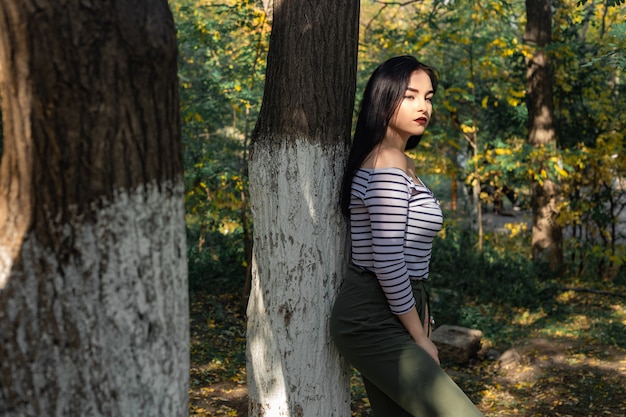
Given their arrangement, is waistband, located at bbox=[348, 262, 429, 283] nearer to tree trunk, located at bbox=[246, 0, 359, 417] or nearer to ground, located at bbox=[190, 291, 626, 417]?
tree trunk, located at bbox=[246, 0, 359, 417]

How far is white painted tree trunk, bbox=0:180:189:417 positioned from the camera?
1.65 metres

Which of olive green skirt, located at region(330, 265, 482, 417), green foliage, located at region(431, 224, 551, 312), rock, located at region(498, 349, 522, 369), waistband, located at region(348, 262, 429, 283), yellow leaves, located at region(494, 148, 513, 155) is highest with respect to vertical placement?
yellow leaves, located at region(494, 148, 513, 155)

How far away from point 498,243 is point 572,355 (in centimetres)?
555

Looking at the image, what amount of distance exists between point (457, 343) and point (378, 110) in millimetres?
4044

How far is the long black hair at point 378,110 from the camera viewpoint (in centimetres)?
286

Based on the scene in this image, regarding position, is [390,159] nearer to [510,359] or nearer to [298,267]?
[298,267]

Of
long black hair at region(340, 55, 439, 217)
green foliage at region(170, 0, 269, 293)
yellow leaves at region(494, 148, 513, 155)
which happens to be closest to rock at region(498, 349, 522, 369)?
yellow leaves at region(494, 148, 513, 155)

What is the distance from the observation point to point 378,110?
114 inches

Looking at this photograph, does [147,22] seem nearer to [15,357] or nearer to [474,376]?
[15,357]

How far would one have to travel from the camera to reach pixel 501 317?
7965mm

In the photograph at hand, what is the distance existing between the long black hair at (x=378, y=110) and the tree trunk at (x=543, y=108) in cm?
651

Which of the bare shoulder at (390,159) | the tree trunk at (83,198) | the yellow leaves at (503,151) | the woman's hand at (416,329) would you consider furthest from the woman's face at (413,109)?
the yellow leaves at (503,151)

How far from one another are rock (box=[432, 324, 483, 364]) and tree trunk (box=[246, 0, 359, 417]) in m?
3.67

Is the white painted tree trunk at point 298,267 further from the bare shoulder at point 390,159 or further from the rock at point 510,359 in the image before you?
the rock at point 510,359
